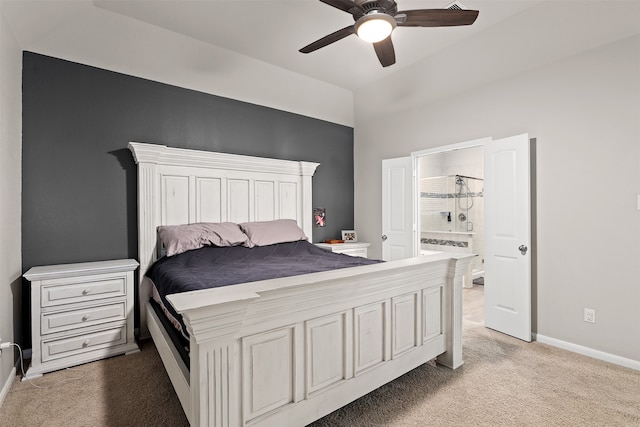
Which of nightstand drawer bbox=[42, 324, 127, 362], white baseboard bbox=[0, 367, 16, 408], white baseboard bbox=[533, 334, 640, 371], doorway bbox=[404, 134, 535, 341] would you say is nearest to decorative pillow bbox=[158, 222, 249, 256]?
nightstand drawer bbox=[42, 324, 127, 362]

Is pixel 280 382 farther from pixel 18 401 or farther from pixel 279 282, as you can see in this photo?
pixel 18 401

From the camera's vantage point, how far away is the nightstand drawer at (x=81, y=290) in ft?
7.74

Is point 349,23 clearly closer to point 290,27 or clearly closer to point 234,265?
point 290,27

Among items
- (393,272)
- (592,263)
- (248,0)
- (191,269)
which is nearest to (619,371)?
(592,263)

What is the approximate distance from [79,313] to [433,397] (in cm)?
266

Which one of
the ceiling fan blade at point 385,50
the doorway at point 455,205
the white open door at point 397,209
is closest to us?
the ceiling fan blade at point 385,50

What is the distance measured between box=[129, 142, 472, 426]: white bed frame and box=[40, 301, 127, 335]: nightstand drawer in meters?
0.29

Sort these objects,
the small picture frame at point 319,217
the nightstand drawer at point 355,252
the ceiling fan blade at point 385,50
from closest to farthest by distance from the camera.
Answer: the ceiling fan blade at point 385,50
the nightstand drawer at point 355,252
the small picture frame at point 319,217

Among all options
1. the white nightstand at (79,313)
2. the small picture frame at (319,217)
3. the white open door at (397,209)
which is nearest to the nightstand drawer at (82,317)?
the white nightstand at (79,313)

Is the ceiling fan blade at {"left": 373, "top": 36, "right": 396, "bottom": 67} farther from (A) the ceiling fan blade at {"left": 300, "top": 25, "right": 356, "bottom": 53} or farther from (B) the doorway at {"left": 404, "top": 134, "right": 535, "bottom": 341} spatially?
(B) the doorway at {"left": 404, "top": 134, "right": 535, "bottom": 341}

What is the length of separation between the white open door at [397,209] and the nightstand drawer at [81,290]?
10.4 feet

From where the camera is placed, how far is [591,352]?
8.63ft

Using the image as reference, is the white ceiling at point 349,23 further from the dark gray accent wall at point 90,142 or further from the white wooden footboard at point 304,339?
the white wooden footboard at point 304,339

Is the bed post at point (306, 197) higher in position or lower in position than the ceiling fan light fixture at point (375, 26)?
lower
